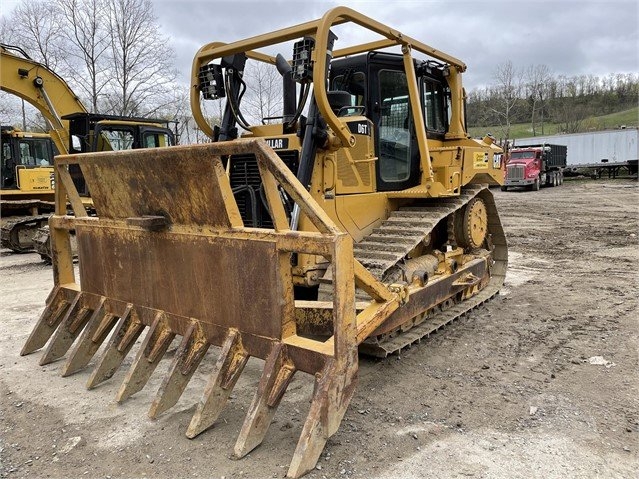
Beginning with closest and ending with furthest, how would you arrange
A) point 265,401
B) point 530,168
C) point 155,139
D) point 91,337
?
point 265,401, point 91,337, point 155,139, point 530,168

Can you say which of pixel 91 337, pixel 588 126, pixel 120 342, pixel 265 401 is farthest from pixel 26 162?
pixel 588 126

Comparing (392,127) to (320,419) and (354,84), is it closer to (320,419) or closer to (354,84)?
(354,84)

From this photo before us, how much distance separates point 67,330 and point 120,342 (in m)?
0.82

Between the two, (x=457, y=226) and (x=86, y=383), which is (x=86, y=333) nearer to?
(x=86, y=383)

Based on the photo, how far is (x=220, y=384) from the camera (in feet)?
10.7

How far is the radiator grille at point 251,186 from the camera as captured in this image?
4598 millimetres

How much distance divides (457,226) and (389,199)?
1275 mm

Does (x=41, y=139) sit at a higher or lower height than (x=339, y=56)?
lower

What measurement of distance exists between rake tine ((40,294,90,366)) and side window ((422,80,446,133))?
3.90 metres

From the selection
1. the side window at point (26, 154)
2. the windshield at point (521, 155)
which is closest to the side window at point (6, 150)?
the side window at point (26, 154)

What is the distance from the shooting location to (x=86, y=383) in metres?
4.07

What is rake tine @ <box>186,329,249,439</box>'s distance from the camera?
3209 millimetres

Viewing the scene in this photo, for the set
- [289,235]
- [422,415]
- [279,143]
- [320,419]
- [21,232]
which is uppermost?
[279,143]

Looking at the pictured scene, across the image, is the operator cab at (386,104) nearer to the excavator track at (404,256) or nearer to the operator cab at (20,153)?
the excavator track at (404,256)
